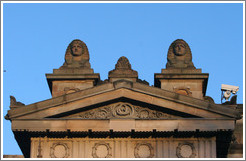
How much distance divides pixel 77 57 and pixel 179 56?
6603mm

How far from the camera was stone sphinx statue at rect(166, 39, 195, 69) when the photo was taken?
63969 millimetres

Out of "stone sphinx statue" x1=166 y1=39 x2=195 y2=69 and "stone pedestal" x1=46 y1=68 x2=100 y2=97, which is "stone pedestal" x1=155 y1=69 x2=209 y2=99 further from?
"stone pedestal" x1=46 y1=68 x2=100 y2=97

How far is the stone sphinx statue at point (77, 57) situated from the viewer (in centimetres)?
6412

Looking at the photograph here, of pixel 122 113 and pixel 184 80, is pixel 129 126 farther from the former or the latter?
pixel 184 80

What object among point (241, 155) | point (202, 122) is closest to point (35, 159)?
point (202, 122)

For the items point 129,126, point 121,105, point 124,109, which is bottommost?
point 129,126

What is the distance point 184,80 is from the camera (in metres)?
63.8

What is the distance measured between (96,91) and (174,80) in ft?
24.4

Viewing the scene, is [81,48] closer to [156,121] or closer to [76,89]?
[76,89]

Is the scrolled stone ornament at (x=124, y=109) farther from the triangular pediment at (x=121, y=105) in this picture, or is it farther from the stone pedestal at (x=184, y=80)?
the stone pedestal at (x=184, y=80)

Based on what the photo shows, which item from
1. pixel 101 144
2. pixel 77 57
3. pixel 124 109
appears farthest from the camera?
pixel 77 57

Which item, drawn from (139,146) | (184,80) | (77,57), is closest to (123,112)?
(139,146)

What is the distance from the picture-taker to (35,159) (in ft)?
180

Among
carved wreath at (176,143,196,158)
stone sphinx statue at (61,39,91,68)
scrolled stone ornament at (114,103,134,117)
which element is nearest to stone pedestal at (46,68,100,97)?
stone sphinx statue at (61,39,91,68)
